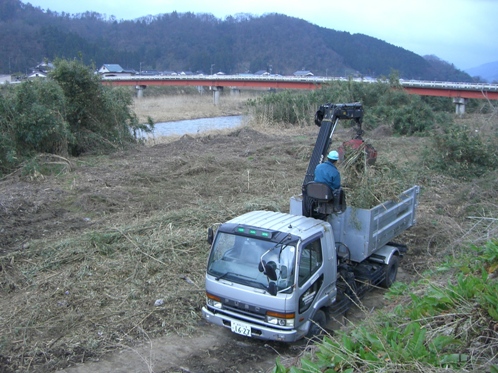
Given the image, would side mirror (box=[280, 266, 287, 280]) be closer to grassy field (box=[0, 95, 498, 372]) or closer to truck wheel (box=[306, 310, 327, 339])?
truck wheel (box=[306, 310, 327, 339])

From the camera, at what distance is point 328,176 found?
762 cm

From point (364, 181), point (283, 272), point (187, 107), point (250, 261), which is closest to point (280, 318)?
point (283, 272)

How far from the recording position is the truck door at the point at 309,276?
22.0 ft

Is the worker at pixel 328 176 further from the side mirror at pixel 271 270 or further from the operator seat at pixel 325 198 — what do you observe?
the side mirror at pixel 271 270

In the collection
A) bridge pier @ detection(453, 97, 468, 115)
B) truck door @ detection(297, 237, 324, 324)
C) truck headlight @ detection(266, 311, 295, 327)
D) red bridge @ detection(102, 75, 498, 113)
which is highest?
red bridge @ detection(102, 75, 498, 113)

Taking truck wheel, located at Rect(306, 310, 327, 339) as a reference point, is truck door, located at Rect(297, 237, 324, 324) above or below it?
above

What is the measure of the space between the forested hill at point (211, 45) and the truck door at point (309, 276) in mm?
105080

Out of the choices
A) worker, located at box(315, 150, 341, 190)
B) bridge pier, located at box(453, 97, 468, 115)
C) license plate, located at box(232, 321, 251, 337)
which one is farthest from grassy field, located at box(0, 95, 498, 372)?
bridge pier, located at box(453, 97, 468, 115)

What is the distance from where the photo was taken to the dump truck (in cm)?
656

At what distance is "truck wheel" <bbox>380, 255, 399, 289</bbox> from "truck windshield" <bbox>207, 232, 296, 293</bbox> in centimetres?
296

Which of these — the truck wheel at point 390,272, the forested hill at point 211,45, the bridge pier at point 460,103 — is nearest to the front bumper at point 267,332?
the truck wheel at point 390,272

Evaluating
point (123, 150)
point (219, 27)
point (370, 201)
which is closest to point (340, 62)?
point (219, 27)

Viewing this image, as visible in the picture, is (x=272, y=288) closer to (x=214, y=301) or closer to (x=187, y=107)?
(x=214, y=301)

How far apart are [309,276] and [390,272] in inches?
112
